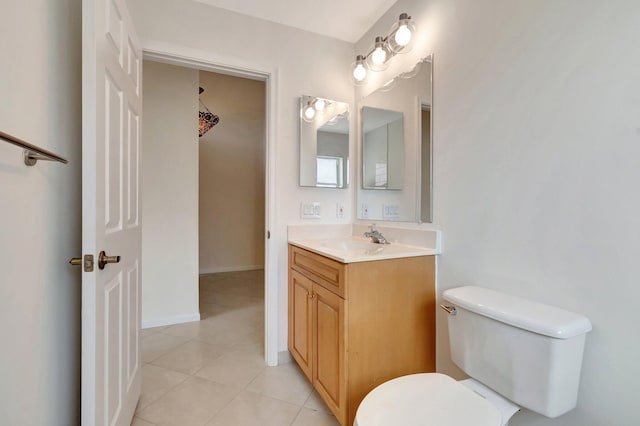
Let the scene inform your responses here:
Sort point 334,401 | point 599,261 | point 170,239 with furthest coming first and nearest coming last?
point 170,239 → point 334,401 → point 599,261

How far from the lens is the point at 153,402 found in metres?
1.57

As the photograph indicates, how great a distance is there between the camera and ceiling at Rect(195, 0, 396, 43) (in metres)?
1.80

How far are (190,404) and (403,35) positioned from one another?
2358 millimetres

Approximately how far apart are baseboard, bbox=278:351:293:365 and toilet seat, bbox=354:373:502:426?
1.16 metres

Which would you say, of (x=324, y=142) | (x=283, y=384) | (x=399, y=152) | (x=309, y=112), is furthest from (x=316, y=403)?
(x=309, y=112)

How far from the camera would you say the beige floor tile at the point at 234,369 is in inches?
70.1

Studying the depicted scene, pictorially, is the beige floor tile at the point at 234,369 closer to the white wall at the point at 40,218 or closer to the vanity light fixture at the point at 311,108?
the white wall at the point at 40,218

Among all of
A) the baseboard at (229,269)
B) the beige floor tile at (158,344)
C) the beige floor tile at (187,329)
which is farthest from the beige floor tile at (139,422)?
the baseboard at (229,269)

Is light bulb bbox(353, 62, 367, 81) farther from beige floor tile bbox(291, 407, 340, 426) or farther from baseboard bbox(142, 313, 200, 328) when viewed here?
baseboard bbox(142, 313, 200, 328)

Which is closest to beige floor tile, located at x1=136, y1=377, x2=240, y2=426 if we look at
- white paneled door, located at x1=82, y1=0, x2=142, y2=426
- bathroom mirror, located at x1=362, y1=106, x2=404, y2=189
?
white paneled door, located at x1=82, y1=0, x2=142, y2=426

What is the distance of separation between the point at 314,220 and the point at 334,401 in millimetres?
1126

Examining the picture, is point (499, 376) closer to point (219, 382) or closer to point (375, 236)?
point (375, 236)

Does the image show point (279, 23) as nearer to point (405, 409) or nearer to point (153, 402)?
point (405, 409)

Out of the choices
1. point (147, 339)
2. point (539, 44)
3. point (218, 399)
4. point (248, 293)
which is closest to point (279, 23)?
point (539, 44)
